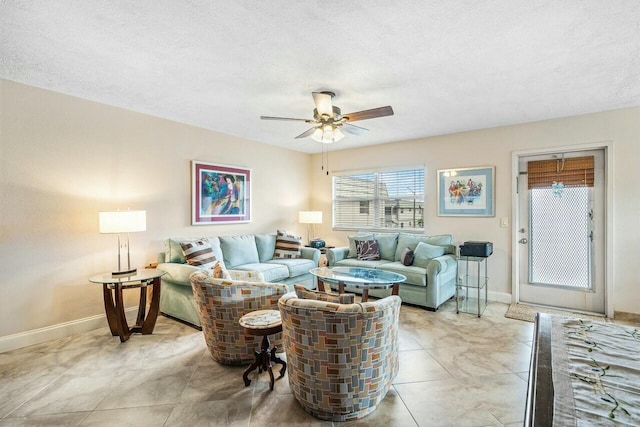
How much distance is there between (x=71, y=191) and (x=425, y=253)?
14.1 ft

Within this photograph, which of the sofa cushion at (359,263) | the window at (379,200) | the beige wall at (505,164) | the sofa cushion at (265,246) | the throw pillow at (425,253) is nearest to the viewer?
the beige wall at (505,164)

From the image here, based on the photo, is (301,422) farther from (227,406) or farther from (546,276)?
(546,276)

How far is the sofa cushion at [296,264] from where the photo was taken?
442 centimetres

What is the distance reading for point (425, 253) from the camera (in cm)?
430

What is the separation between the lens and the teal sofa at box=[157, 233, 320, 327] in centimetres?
346

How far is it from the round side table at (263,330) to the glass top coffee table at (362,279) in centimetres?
106

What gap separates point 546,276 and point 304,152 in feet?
14.7

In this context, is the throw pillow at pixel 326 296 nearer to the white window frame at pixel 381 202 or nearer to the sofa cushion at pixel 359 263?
the sofa cushion at pixel 359 263

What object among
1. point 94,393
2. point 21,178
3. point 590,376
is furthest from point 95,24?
point 590,376

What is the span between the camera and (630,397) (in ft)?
2.85

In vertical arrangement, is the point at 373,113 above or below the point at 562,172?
above

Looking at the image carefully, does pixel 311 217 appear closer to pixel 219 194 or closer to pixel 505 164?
pixel 219 194

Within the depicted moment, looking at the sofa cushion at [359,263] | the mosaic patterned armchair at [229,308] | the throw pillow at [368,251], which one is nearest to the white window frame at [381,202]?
the throw pillow at [368,251]

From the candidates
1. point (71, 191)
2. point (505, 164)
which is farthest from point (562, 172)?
point (71, 191)
